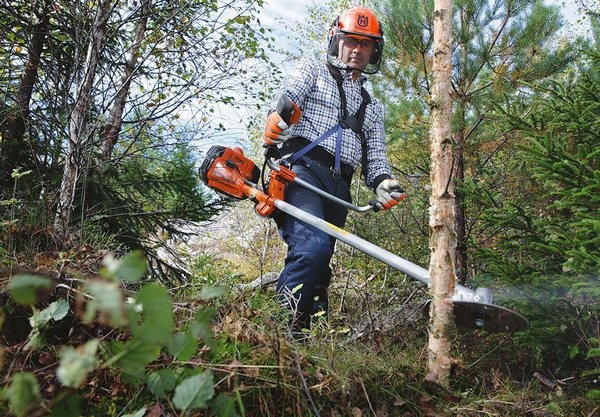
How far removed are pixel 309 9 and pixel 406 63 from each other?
1465 centimetres

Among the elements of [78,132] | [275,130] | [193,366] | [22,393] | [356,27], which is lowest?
[193,366]

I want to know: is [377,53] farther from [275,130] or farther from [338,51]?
[275,130]

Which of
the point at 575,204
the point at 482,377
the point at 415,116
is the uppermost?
the point at 415,116

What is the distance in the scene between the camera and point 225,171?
3807 millimetres

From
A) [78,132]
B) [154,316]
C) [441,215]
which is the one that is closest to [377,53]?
[441,215]

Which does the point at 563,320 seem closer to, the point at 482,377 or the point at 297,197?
the point at 482,377

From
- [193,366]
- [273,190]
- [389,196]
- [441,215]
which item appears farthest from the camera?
[389,196]

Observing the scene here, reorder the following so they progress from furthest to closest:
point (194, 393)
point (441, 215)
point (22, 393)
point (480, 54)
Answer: point (480, 54) → point (441, 215) → point (194, 393) → point (22, 393)

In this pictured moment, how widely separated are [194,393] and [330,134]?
2.89m

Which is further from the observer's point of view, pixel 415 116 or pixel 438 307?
pixel 415 116

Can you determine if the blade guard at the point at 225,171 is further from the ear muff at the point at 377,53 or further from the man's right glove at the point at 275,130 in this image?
the ear muff at the point at 377,53

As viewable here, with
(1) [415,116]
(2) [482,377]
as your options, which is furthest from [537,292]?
(1) [415,116]

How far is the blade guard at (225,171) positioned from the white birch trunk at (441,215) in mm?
1698

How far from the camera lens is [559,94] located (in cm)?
310
